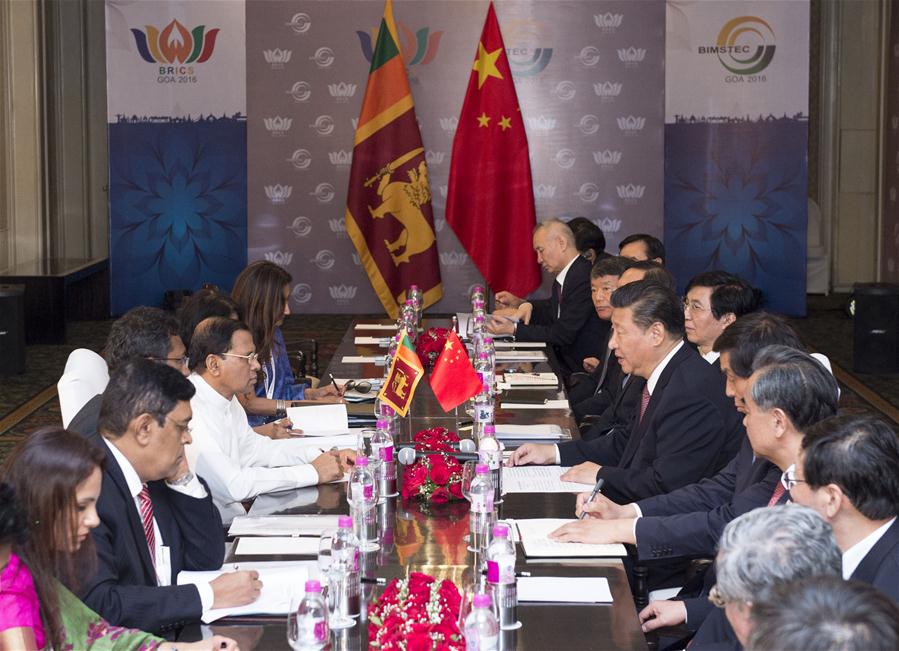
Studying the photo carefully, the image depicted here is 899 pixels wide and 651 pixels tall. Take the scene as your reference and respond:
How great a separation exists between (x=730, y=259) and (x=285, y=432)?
7797 millimetres

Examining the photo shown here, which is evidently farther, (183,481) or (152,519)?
(183,481)

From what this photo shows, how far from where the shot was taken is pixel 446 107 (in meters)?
11.8

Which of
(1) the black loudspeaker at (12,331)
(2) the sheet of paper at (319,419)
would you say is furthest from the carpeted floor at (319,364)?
(2) the sheet of paper at (319,419)

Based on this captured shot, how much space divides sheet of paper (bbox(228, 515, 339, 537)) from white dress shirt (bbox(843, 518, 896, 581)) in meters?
1.42

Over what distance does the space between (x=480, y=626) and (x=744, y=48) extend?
33.1ft

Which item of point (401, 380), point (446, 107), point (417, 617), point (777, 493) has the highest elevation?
point (446, 107)

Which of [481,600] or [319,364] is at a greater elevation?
[481,600]

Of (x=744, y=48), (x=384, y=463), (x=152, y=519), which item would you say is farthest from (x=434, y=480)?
(x=744, y=48)

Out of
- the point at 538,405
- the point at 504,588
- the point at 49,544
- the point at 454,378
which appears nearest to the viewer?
the point at 49,544

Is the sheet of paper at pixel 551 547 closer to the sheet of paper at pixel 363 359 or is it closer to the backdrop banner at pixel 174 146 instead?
the sheet of paper at pixel 363 359

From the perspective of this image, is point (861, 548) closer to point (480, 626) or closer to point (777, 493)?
point (777, 493)

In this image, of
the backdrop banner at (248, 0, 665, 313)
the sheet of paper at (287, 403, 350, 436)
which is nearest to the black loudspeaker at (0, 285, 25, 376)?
the backdrop banner at (248, 0, 665, 313)

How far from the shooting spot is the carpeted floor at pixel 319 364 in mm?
8195

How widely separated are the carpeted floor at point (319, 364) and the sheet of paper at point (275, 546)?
402cm
